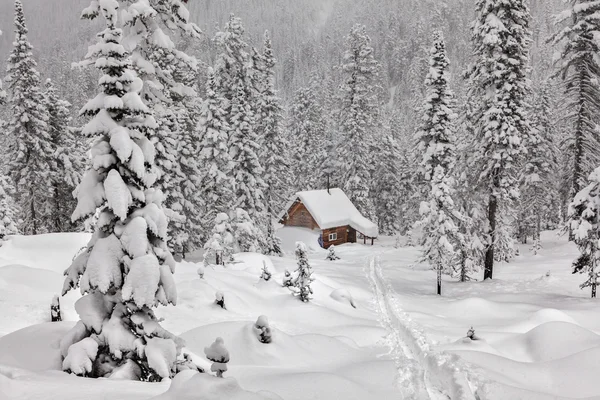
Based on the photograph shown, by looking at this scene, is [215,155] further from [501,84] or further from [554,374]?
[554,374]

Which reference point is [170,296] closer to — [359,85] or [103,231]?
[103,231]

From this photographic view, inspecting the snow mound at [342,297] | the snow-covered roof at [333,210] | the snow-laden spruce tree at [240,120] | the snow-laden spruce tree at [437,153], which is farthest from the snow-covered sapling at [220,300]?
the snow-covered roof at [333,210]

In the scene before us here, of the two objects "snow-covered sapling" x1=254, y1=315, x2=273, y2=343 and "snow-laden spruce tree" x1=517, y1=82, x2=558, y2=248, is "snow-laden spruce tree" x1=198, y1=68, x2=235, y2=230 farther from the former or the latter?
"snow-laden spruce tree" x1=517, y1=82, x2=558, y2=248

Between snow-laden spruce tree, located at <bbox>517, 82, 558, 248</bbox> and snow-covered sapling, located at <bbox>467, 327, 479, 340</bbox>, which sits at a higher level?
snow-laden spruce tree, located at <bbox>517, 82, 558, 248</bbox>

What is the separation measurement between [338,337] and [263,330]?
3574mm

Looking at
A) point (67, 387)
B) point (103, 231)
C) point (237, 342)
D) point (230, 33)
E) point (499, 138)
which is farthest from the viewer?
point (230, 33)

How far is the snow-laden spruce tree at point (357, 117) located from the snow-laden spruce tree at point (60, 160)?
30819 mm

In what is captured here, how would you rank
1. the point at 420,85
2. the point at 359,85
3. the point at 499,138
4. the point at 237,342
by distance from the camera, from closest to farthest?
1. the point at 237,342
2. the point at 499,138
3. the point at 359,85
4. the point at 420,85

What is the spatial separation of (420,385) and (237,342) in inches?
177

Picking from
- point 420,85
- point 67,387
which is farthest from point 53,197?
point 420,85

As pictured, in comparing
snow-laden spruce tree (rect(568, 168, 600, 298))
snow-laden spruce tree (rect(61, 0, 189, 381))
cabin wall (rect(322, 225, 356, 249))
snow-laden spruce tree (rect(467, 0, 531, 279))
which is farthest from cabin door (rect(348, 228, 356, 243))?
snow-laden spruce tree (rect(61, 0, 189, 381))

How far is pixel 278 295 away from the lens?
57.0 feet

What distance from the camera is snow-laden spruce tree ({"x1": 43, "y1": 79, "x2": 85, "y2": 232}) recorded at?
112ft

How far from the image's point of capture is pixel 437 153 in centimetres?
3052
